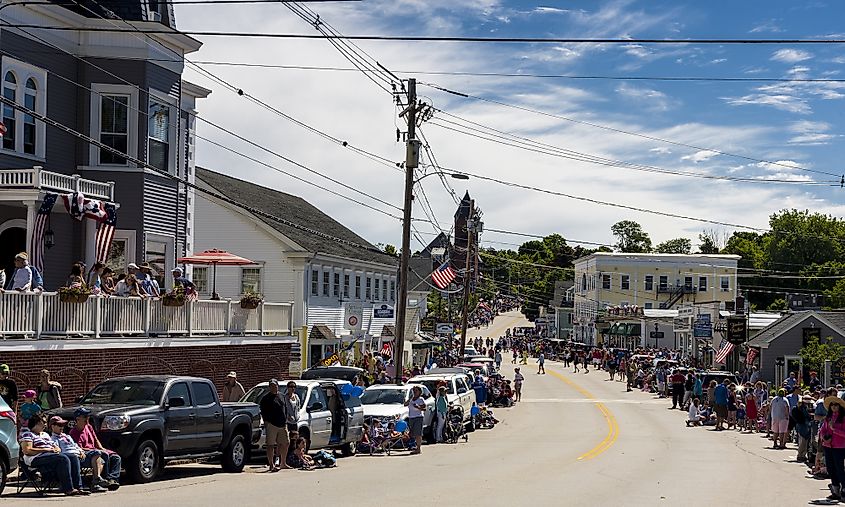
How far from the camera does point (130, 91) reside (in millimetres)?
28828

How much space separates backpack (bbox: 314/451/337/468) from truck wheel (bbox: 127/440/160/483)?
15.2 ft

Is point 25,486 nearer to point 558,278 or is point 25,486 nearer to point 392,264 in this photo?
point 392,264

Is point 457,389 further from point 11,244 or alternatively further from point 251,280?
point 251,280

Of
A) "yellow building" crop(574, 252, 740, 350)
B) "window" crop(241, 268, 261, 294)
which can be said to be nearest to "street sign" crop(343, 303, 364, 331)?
"window" crop(241, 268, 261, 294)

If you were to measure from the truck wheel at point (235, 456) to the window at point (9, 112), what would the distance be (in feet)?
34.5

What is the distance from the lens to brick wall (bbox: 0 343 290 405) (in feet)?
68.0

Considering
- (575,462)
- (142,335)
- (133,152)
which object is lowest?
(575,462)

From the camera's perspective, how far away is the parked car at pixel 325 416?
2308cm

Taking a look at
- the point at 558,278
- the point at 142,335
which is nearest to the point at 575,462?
the point at 142,335

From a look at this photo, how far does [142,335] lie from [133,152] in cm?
635

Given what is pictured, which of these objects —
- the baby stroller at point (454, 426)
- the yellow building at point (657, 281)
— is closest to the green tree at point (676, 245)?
the yellow building at point (657, 281)

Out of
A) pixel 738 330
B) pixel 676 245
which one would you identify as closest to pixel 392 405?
pixel 738 330

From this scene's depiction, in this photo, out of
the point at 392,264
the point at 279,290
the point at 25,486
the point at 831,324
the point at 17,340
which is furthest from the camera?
the point at 392,264

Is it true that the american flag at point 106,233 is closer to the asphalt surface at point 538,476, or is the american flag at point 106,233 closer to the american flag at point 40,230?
the american flag at point 40,230
